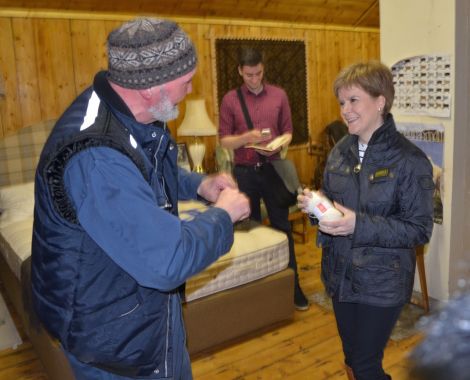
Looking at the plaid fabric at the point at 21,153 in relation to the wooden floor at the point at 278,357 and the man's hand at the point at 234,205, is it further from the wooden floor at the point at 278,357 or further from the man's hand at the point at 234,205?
the man's hand at the point at 234,205

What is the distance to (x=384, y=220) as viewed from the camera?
1.69 meters

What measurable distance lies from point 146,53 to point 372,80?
0.99 metres

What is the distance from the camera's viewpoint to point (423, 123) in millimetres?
3045

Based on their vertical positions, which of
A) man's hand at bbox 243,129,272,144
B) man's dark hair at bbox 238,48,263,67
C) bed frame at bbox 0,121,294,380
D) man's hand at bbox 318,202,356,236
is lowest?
bed frame at bbox 0,121,294,380

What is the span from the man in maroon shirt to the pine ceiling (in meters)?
1.72

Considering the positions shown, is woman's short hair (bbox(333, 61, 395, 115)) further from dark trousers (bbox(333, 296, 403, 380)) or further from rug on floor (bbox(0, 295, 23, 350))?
rug on floor (bbox(0, 295, 23, 350))

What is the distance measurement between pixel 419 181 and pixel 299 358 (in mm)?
1464

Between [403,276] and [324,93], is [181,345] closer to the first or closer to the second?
[403,276]

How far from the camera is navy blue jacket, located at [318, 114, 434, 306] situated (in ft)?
5.53

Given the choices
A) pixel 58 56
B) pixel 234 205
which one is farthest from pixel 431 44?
pixel 58 56

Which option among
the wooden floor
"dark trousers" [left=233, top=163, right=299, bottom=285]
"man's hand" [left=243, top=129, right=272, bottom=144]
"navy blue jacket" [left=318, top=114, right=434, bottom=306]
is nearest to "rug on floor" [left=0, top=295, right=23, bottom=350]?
the wooden floor

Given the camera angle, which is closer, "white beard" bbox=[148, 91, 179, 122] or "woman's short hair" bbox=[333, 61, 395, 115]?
"white beard" bbox=[148, 91, 179, 122]

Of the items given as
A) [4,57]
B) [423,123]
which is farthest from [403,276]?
[4,57]

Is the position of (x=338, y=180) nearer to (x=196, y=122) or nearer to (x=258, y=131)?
(x=258, y=131)
